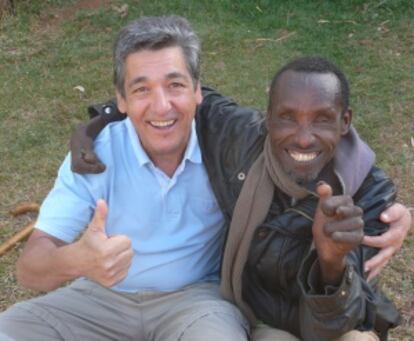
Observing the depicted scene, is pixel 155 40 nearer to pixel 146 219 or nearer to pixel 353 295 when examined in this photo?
pixel 146 219

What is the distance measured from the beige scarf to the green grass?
162cm

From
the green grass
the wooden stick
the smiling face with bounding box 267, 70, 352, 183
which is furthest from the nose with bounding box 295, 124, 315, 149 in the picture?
the wooden stick

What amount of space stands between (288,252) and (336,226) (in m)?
0.47

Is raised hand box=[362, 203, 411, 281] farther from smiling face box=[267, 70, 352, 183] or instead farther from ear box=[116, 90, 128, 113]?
ear box=[116, 90, 128, 113]

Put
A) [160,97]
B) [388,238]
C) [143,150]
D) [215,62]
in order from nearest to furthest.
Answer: [388,238] → [160,97] → [143,150] → [215,62]

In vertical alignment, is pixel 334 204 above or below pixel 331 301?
above

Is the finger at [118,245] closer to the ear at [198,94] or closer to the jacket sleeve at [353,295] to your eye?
the jacket sleeve at [353,295]

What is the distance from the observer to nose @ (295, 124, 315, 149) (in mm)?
2605

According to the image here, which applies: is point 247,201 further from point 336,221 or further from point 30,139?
point 30,139

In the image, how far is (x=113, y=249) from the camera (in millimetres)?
2439

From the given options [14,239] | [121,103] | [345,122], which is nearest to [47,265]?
[121,103]

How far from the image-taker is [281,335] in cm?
283

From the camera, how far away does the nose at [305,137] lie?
8.55 ft

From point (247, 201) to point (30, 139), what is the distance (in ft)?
10.1
